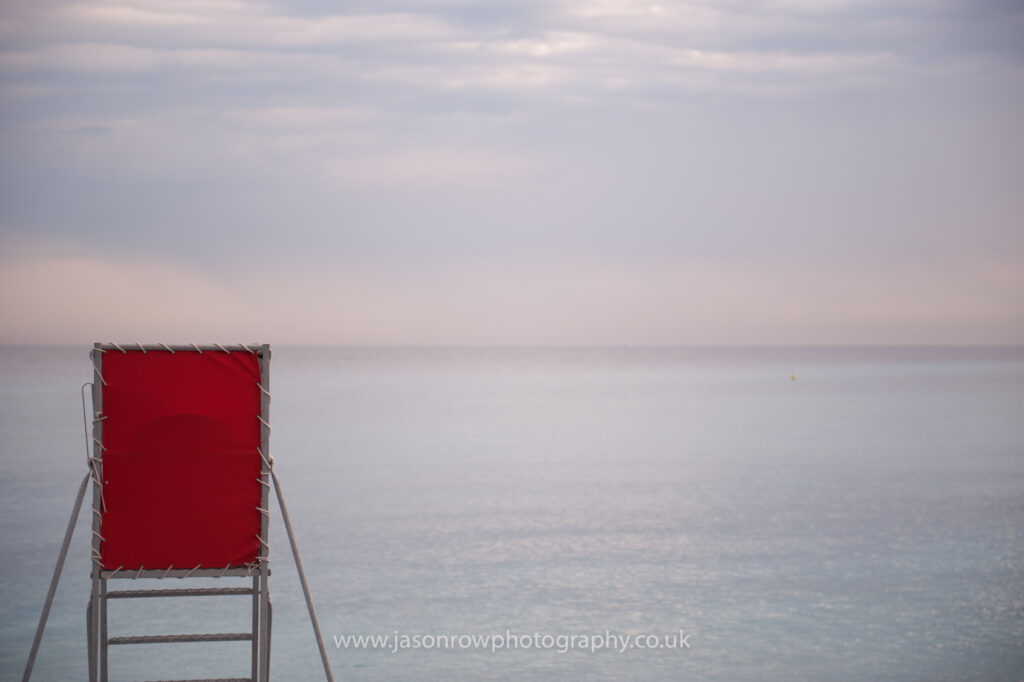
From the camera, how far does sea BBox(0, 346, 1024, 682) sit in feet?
26.9

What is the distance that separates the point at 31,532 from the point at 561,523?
271 inches

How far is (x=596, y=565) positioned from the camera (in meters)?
11.1

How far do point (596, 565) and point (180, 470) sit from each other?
7949 millimetres

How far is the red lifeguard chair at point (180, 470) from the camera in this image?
12.0 feet

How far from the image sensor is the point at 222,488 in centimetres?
374

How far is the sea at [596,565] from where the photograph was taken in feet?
26.9

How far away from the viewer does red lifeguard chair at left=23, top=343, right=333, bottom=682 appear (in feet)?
12.0

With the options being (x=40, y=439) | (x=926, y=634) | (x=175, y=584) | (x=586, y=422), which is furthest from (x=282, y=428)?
(x=926, y=634)

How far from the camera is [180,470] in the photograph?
371 centimetres

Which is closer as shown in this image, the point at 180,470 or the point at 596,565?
the point at 180,470

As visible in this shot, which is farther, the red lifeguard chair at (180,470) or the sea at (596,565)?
the sea at (596,565)

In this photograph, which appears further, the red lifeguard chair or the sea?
the sea

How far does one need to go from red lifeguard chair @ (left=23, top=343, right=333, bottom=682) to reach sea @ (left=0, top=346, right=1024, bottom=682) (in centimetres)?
437

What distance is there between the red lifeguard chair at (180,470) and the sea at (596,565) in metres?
4.37
